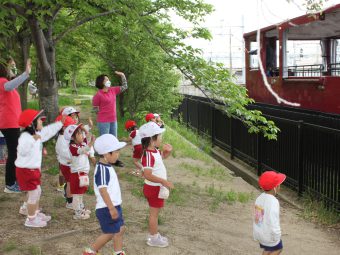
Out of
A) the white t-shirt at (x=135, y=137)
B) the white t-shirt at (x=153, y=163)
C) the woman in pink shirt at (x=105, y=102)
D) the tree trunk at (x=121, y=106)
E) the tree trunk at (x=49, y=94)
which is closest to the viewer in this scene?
the white t-shirt at (x=153, y=163)

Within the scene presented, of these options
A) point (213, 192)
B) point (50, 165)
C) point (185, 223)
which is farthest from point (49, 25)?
point (185, 223)

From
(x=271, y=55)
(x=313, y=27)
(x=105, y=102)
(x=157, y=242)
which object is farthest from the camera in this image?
(x=271, y=55)

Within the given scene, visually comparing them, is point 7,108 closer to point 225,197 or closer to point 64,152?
point 64,152

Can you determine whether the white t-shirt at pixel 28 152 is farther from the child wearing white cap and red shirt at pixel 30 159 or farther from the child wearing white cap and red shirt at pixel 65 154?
the child wearing white cap and red shirt at pixel 65 154

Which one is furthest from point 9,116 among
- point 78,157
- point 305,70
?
point 305,70

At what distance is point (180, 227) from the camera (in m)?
4.83

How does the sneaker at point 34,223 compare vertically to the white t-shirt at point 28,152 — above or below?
below

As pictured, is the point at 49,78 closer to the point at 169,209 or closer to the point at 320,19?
the point at 169,209

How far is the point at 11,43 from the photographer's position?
1138 centimetres

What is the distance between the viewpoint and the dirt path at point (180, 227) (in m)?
4.09

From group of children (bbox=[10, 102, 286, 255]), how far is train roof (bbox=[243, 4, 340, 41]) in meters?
5.21

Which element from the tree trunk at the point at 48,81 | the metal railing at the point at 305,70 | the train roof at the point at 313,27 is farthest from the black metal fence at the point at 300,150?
the tree trunk at the point at 48,81

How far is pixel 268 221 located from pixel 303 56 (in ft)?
28.1

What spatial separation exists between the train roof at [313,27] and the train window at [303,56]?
0.94 ft
